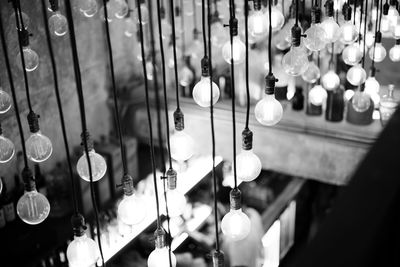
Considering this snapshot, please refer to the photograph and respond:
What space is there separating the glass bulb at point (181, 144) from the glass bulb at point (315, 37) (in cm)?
77

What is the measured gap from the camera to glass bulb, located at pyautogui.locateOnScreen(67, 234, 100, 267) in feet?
6.86

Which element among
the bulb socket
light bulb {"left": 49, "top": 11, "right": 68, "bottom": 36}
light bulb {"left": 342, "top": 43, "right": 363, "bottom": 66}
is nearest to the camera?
the bulb socket

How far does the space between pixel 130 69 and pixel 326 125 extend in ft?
7.13

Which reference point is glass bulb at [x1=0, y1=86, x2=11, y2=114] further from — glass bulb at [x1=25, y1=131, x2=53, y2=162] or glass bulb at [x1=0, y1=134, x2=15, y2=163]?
glass bulb at [x1=25, y1=131, x2=53, y2=162]

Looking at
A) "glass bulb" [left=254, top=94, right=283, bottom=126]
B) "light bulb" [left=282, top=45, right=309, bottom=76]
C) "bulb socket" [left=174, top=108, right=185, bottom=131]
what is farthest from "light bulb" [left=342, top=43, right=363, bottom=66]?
"bulb socket" [left=174, top=108, right=185, bottom=131]

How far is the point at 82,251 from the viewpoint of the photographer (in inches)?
82.4

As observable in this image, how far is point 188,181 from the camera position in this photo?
4918 millimetres

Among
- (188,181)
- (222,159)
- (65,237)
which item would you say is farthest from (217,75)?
(65,237)

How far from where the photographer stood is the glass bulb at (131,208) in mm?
2100

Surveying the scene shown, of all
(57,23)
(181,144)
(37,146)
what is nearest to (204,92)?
(181,144)

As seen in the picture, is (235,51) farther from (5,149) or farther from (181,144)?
(5,149)

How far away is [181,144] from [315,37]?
0.84m

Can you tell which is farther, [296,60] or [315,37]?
[315,37]

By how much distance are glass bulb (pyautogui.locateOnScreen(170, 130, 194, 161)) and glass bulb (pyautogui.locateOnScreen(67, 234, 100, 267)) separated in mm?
535
